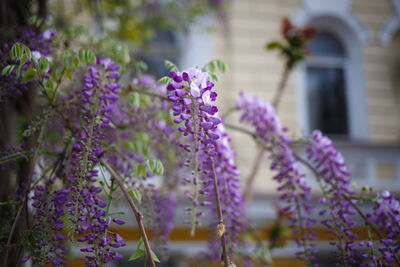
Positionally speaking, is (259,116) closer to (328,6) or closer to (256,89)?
(256,89)

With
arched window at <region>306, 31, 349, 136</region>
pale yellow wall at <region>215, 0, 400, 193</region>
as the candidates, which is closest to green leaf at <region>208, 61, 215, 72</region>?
pale yellow wall at <region>215, 0, 400, 193</region>

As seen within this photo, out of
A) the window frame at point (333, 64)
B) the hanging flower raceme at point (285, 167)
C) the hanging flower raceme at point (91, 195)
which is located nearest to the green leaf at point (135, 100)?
the hanging flower raceme at point (91, 195)

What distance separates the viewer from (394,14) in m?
5.16

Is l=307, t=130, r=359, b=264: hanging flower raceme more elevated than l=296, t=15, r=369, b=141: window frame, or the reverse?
l=296, t=15, r=369, b=141: window frame

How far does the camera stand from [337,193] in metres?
1.08

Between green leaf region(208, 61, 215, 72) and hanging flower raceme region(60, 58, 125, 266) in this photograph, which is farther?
green leaf region(208, 61, 215, 72)

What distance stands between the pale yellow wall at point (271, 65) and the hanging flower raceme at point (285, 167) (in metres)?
3.15

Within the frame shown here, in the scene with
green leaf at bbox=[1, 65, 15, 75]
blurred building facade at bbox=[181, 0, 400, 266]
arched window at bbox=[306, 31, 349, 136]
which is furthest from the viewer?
arched window at bbox=[306, 31, 349, 136]

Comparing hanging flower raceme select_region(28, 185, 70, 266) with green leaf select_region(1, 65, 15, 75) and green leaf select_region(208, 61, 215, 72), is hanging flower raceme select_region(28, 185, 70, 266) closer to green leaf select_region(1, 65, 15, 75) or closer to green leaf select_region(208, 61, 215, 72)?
green leaf select_region(1, 65, 15, 75)

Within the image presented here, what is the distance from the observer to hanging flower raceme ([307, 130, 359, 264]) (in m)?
0.98

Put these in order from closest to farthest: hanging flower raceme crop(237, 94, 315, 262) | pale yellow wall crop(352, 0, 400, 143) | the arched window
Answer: hanging flower raceme crop(237, 94, 315, 262) → pale yellow wall crop(352, 0, 400, 143) → the arched window

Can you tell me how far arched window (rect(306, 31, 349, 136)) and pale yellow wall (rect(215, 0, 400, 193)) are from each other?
425 millimetres

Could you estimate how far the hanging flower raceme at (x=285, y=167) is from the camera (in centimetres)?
109

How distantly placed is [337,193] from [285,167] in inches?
7.0
